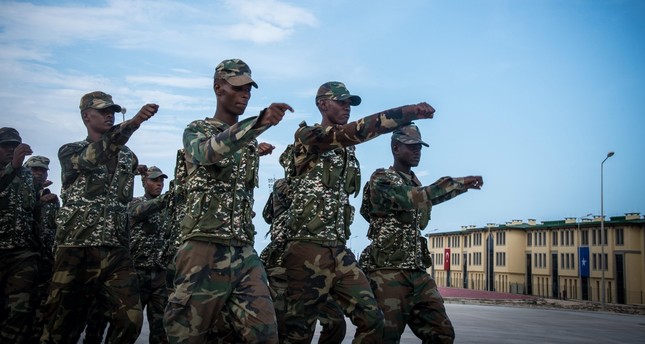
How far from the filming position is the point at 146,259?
33.8 ft

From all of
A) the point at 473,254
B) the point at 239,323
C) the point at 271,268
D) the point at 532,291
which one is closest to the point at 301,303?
the point at 271,268

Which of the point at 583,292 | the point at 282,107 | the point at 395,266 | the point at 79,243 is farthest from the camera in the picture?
the point at 583,292

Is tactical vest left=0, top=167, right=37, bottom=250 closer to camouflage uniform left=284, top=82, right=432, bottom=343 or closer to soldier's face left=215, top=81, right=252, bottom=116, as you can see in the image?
camouflage uniform left=284, top=82, right=432, bottom=343

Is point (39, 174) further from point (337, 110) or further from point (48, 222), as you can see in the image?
point (337, 110)

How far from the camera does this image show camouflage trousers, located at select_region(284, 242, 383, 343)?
21.2 feet

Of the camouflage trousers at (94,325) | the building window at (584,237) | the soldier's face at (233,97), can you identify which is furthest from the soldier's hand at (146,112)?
the building window at (584,237)

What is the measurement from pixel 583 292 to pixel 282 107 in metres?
67.3

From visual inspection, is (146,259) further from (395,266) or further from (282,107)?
(282,107)

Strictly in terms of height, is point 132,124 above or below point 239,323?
above

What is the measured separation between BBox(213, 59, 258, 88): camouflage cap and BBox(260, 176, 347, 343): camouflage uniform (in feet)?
6.15

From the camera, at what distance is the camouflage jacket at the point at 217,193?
5.30m

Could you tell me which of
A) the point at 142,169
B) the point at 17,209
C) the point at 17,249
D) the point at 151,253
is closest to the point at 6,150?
the point at 17,209

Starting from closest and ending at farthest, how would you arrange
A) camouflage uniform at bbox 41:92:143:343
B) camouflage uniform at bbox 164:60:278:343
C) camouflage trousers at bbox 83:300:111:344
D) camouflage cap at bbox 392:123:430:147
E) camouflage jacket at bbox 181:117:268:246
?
camouflage uniform at bbox 164:60:278:343 < camouflage jacket at bbox 181:117:268:246 < camouflage uniform at bbox 41:92:143:343 < camouflage cap at bbox 392:123:430:147 < camouflage trousers at bbox 83:300:111:344

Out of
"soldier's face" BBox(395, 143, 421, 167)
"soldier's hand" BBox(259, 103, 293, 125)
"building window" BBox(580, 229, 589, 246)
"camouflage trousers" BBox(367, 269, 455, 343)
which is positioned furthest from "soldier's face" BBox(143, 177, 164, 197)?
"building window" BBox(580, 229, 589, 246)
